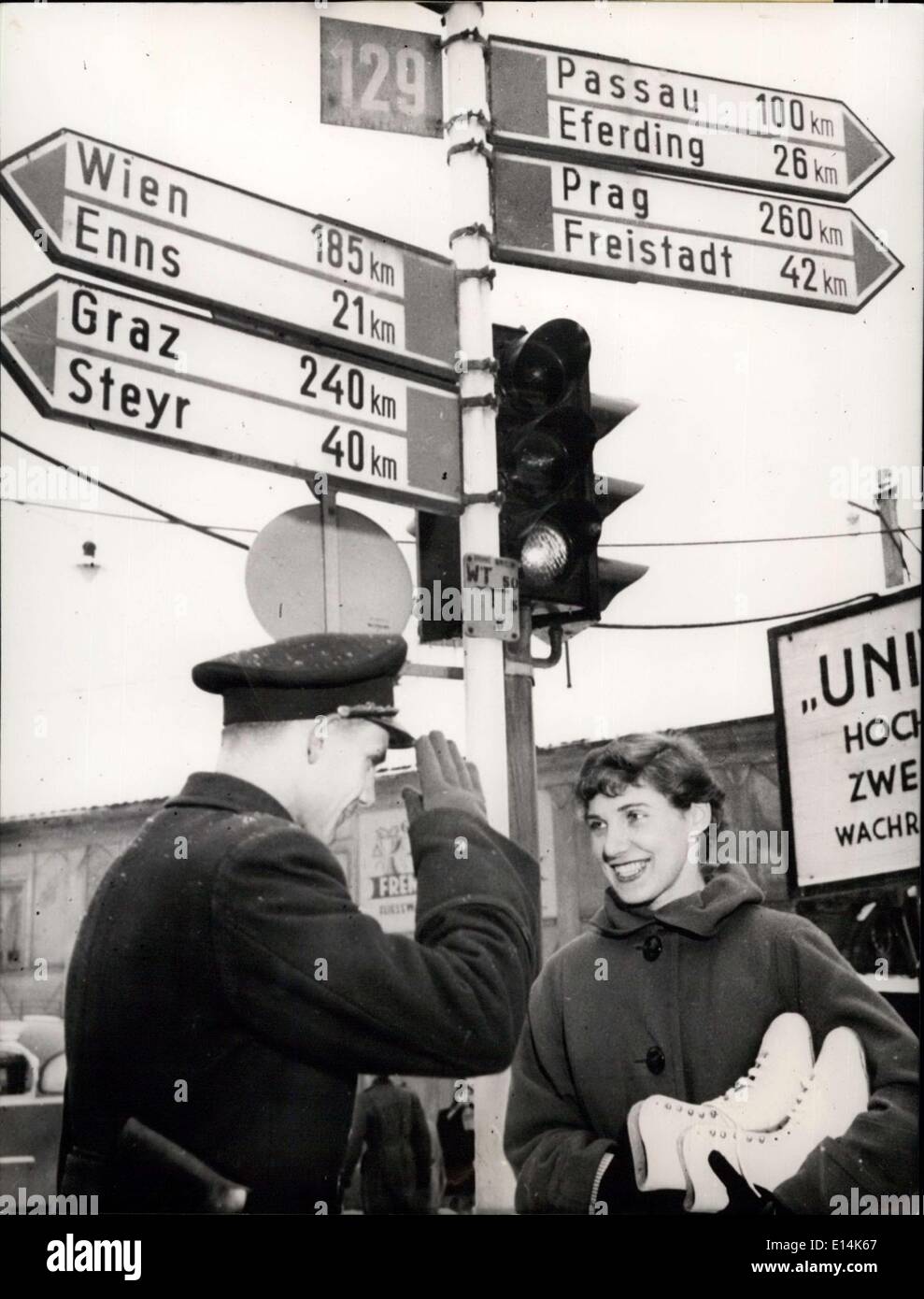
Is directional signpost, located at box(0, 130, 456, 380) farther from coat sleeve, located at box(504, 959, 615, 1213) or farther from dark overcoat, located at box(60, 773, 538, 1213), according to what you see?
coat sleeve, located at box(504, 959, 615, 1213)

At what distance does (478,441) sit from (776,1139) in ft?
6.71

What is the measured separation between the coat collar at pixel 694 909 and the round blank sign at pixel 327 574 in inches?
39.1

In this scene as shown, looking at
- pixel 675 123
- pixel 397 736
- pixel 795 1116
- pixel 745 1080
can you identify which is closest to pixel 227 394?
pixel 397 736

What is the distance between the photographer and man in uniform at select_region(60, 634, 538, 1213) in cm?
338

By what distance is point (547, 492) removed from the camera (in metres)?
3.79

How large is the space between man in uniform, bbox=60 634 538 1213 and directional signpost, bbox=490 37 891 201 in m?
1.96

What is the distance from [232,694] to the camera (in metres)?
3.72

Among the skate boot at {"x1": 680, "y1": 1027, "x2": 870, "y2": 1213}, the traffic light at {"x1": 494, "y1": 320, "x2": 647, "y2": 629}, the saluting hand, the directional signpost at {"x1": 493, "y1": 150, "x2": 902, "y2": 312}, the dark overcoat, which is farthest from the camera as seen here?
the directional signpost at {"x1": 493, "y1": 150, "x2": 902, "y2": 312}

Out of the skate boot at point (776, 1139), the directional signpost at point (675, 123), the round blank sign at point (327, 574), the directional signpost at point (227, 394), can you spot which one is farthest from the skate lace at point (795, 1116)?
the directional signpost at point (675, 123)

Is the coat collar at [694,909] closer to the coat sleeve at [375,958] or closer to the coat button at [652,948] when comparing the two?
the coat button at [652,948]

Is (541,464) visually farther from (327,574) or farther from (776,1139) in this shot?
(776,1139)

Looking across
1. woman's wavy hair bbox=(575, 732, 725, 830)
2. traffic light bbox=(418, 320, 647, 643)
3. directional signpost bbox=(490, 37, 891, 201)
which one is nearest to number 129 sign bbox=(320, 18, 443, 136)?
directional signpost bbox=(490, 37, 891, 201)
